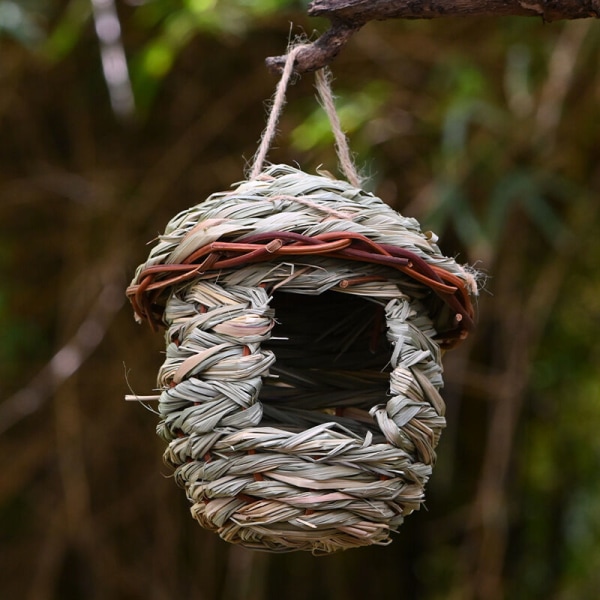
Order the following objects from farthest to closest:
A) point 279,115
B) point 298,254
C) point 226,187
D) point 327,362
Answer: point 226,187 < point 327,362 < point 279,115 < point 298,254

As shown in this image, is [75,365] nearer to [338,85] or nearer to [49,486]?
[49,486]

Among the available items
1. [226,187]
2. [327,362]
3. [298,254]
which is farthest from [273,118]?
[226,187]

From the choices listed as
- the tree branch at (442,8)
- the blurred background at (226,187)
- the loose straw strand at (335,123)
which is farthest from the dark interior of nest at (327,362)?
the blurred background at (226,187)

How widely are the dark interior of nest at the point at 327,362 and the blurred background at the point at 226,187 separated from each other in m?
0.55

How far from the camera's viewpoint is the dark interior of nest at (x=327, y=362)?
2.98 feet

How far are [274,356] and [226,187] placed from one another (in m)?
1.19

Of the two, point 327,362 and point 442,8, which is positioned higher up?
point 442,8

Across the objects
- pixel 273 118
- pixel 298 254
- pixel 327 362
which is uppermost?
pixel 273 118

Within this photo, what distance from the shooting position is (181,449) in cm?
74

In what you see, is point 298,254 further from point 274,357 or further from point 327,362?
point 327,362

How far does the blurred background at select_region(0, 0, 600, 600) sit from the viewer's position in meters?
1.60

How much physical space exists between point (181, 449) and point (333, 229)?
200 mm

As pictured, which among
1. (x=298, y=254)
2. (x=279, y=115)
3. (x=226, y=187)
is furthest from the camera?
Result: (x=226, y=187)

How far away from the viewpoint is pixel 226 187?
6.21 feet
